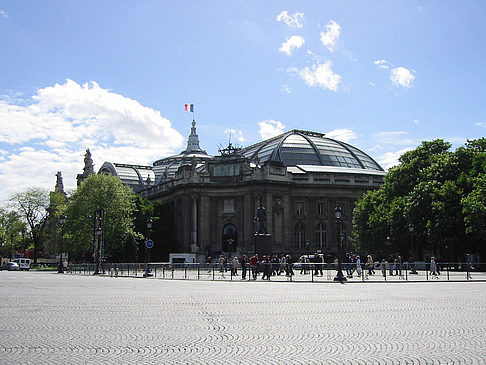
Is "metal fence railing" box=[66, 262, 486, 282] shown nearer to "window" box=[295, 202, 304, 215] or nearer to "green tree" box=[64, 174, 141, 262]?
"green tree" box=[64, 174, 141, 262]

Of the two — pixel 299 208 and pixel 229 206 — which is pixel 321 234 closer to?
pixel 299 208

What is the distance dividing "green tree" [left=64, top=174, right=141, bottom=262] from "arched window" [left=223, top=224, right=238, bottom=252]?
55.7ft

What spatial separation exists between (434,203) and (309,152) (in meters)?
49.3

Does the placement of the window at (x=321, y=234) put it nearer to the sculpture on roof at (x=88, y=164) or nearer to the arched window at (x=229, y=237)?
the arched window at (x=229, y=237)

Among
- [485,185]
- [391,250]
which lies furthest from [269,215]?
[485,185]

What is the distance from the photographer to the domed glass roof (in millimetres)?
103188

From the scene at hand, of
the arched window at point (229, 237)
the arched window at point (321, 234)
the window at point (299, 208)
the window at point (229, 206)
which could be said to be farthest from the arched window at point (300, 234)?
the window at point (229, 206)

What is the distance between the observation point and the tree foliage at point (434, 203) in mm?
54594

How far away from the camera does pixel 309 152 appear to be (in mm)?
105250

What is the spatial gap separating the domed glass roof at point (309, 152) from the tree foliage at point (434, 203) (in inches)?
1211

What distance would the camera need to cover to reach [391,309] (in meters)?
17.9

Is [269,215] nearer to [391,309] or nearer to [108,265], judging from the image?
[108,265]

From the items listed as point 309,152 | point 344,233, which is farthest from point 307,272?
point 309,152

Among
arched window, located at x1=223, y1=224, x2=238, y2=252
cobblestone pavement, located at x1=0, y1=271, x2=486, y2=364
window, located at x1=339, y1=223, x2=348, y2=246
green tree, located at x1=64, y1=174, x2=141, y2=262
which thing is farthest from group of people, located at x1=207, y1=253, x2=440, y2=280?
window, located at x1=339, y1=223, x2=348, y2=246
